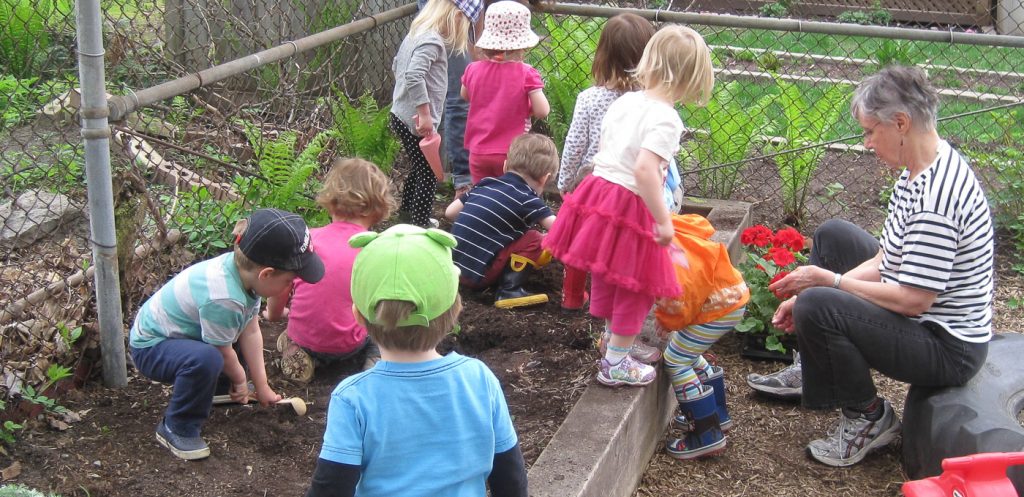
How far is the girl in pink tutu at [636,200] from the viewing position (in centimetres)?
350

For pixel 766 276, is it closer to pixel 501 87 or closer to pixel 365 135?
pixel 501 87

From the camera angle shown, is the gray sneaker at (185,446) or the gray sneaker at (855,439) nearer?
the gray sneaker at (185,446)

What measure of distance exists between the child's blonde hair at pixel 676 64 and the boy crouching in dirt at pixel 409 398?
1.70m

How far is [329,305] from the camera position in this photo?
12.6ft

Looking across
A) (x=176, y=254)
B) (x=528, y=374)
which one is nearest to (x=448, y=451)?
(x=528, y=374)

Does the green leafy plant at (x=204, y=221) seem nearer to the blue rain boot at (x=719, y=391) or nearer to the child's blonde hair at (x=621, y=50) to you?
the child's blonde hair at (x=621, y=50)

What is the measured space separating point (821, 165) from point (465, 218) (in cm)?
352

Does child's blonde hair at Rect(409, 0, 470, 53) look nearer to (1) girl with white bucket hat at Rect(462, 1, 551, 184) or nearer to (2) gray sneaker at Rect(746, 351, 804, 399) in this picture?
(1) girl with white bucket hat at Rect(462, 1, 551, 184)

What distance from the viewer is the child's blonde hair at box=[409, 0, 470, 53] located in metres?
5.36

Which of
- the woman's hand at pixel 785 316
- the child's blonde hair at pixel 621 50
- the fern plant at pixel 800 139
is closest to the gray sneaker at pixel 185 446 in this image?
the woman's hand at pixel 785 316

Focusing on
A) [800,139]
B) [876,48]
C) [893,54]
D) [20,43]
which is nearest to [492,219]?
[800,139]

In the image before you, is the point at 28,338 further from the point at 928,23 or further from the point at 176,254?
the point at 928,23

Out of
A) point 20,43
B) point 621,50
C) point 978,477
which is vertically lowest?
point 978,477

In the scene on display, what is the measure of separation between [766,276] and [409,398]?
299 cm
